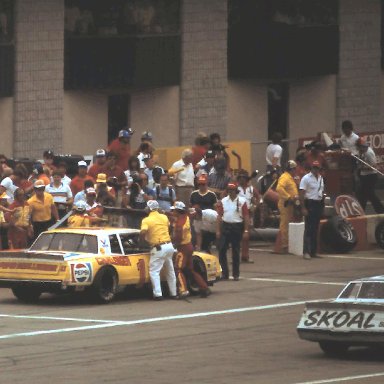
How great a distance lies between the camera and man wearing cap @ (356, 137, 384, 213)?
34.5 metres

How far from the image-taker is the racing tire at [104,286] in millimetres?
24469

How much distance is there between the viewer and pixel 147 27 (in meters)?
40.5

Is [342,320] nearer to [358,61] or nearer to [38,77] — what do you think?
[38,77]

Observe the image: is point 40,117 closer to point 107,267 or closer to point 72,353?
point 107,267

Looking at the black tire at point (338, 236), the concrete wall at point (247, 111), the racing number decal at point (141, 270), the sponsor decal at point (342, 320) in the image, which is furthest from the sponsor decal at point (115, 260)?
the concrete wall at point (247, 111)

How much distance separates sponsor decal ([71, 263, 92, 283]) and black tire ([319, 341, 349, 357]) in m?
5.79

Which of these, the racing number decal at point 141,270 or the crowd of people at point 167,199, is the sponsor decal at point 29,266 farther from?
the crowd of people at point 167,199

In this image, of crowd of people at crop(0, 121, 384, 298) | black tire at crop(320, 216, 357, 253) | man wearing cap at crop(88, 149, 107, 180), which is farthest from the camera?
black tire at crop(320, 216, 357, 253)

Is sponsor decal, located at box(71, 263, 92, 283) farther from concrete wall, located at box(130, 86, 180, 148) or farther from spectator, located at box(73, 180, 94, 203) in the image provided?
concrete wall, located at box(130, 86, 180, 148)

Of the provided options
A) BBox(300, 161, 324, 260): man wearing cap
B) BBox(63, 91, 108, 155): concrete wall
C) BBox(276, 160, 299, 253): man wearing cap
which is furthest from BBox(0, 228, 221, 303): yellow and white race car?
BBox(63, 91, 108, 155): concrete wall

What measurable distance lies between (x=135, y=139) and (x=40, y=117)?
3430 millimetres

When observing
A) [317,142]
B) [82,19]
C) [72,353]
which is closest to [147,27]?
[82,19]

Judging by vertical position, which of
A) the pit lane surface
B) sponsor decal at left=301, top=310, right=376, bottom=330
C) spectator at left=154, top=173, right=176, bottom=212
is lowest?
the pit lane surface

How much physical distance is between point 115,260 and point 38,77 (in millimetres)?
13736
